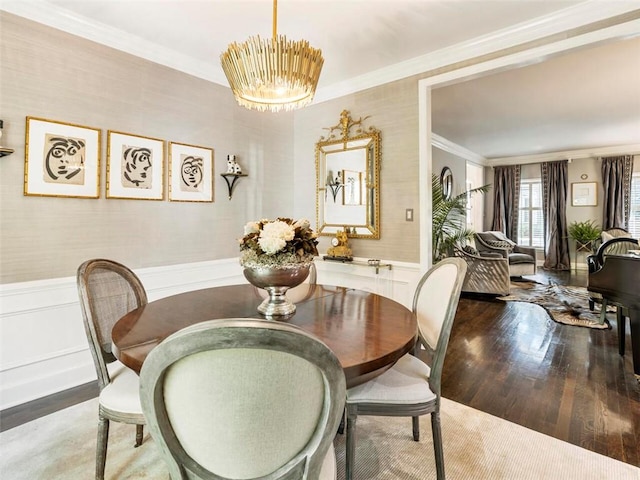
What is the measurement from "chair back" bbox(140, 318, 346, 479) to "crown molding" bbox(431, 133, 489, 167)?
587cm

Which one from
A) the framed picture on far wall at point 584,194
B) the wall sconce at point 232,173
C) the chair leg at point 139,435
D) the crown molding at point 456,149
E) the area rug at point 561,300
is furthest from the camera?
the framed picture on far wall at point 584,194

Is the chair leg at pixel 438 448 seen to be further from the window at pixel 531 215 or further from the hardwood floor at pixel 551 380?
the window at pixel 531 215

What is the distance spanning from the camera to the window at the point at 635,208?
6.78 m

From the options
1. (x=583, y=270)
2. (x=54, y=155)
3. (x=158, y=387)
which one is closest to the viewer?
(x=158, y=387)

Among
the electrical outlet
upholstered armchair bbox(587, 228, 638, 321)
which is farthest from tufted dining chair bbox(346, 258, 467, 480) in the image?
upholstered armchair bbox(587, 228, 638, 321)

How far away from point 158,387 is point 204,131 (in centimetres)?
279

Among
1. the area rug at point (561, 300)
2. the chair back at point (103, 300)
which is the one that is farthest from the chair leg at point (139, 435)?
the area rug at point (561, 300)

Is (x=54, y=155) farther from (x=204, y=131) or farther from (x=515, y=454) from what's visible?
(x=515, y=454)

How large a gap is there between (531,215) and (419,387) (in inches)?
321

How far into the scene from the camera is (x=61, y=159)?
2.26 metres

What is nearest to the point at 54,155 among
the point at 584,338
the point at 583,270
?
the point at 584,338

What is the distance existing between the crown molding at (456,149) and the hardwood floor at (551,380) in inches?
136

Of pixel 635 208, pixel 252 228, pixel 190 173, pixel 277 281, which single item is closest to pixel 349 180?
pixel 190 173

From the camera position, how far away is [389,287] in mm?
3182
